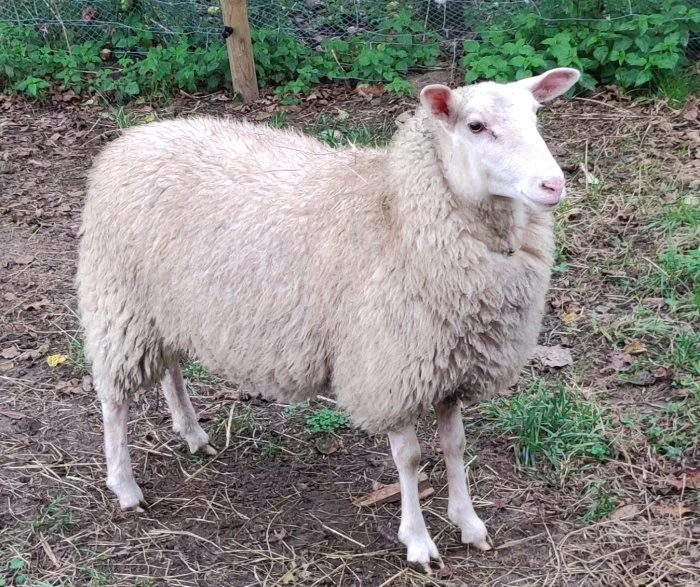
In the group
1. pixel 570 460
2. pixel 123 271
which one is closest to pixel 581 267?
pixel 570 460

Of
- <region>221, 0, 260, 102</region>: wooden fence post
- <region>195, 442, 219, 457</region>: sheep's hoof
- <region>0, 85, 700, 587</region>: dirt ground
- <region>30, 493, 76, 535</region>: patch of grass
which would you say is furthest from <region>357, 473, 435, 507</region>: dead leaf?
<region>221, 0, 260, 102</region>: wooden fence post

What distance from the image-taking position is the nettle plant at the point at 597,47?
6207mm

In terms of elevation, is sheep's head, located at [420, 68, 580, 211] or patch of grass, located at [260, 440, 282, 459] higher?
sheep's head, located at [420, 68, 580, 211]

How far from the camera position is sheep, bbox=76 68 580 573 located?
304 cm

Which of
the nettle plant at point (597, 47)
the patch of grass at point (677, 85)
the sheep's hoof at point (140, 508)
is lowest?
the sheep's hoof at point (140, 508)

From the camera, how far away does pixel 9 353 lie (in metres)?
4.89

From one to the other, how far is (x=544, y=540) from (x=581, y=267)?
6.32ft

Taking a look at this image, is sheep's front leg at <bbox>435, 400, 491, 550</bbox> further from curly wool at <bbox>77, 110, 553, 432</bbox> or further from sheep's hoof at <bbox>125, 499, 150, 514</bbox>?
sheep's hoof at <bbox>125, 499, 150, 514</bbox>

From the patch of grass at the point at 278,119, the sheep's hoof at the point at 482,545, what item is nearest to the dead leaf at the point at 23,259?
the patch of grass at the point at 278,119

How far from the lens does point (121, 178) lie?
144 inches

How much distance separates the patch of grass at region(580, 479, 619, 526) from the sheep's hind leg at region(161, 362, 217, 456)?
165 cm

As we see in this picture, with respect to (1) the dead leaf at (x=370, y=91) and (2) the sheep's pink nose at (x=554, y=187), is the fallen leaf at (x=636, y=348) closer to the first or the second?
(2) the sheep's pink nose at (x=554, y=187)

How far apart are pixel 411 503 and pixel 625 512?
88 cm

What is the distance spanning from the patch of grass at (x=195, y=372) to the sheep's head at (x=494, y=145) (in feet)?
7.01
